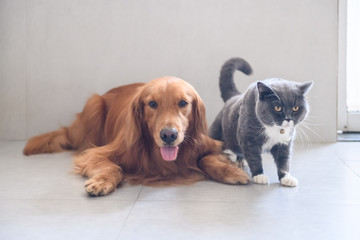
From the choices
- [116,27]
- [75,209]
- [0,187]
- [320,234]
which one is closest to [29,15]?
[116,27]

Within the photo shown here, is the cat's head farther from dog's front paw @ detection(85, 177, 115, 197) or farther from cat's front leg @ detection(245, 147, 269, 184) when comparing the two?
dog's front paw @ detection(85, 177, 115, 197)

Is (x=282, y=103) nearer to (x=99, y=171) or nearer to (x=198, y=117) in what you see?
(x=198, y=117)

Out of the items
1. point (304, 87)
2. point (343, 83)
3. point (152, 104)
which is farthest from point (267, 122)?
point (343, 83)

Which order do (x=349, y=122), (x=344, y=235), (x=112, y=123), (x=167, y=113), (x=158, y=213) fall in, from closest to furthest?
(x=344, y=235) → (x=158, y=213) → (x=167, y=113) → (x=112, y=123) → (x=349, y=122)

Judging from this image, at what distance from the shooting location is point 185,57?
3287mm

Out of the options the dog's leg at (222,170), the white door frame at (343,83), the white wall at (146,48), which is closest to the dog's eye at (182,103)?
the dog's leg at (222,170)

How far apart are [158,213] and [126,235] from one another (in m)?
0.26

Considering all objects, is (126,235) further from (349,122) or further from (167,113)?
(349,122)

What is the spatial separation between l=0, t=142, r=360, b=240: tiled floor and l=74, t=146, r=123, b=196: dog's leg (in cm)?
5

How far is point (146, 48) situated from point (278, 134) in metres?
1.60

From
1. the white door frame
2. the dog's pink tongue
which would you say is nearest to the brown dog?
the dog's pink tongue

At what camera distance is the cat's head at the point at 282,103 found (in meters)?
1.97

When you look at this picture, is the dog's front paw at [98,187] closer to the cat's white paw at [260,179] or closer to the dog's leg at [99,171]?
the dog's leg at [99,171]

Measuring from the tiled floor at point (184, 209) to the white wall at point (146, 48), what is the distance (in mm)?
1018
